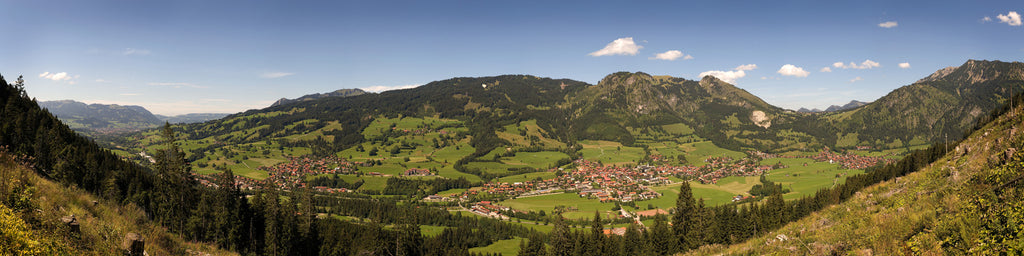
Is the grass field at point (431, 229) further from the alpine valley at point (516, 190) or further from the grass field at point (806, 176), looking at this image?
the grass field at point (806, 176)

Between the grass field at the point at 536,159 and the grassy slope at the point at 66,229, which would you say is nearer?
the grassy slope at the point at 66,229

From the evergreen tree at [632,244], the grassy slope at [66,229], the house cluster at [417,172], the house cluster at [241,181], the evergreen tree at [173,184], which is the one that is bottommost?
the house cluster at [417,172]

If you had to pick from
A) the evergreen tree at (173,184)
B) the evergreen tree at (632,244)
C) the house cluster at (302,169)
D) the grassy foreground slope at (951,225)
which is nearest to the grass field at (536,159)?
the house cluster at (302,169)

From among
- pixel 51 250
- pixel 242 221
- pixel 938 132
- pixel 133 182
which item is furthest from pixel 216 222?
pixel 938 132

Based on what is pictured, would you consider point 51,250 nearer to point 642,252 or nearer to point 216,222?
point 216,222

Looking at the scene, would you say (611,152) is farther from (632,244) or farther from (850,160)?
(632,244)

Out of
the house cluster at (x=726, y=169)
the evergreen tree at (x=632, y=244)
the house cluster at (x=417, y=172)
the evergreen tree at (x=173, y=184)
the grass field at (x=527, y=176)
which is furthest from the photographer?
the house cluster at (x=417, y=172)
